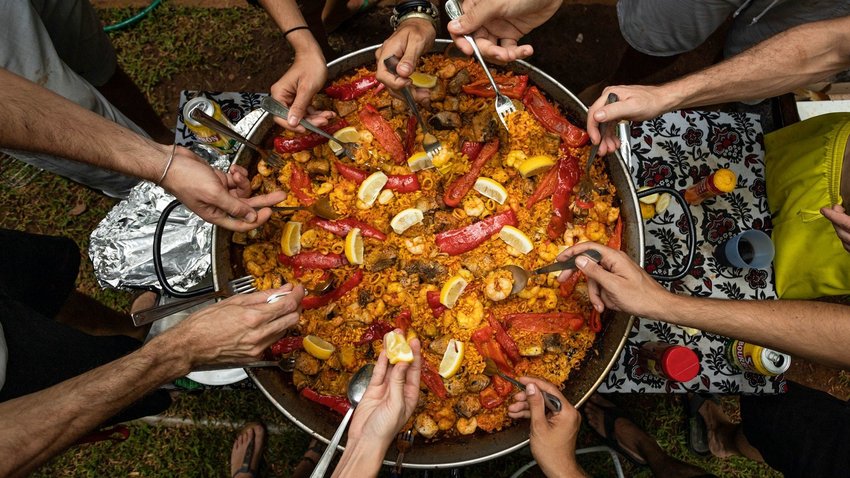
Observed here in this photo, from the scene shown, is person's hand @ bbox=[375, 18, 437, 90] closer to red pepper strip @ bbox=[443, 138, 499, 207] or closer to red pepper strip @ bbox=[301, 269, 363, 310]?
red pepper strip @ bbox=[443, 138, 499, 207]

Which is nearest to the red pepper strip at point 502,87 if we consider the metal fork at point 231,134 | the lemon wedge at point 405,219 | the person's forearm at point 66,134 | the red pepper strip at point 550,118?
the red pepper strip at point 550,118

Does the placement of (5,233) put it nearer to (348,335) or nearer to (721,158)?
(348,335)

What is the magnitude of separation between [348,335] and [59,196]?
10.7 ft

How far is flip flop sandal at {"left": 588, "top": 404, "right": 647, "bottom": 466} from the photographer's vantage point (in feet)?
12.1

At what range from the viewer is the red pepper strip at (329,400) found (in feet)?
8.01

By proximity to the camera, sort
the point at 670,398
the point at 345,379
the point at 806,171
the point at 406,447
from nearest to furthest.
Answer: the point at 406,447 → the point at 345,379 → the point at 806,171 → the point at 670,398

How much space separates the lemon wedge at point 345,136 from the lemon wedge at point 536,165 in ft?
3.06

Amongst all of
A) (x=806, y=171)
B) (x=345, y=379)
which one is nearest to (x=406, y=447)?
(x=345, y=379)

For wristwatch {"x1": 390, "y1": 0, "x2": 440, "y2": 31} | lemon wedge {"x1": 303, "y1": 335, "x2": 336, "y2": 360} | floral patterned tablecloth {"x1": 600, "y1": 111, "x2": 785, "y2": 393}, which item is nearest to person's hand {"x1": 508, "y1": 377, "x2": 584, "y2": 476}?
floral patterned tablecloth {"x1": 600, "y1": 111, "x2": 785, "y2": 393}

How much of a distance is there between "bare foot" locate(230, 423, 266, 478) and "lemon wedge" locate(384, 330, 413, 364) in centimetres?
213

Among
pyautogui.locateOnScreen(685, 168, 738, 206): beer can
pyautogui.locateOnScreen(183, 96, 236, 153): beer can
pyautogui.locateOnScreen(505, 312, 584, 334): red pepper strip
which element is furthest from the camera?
pyautogui.locateOnScreen(685, 168, 738, 206): beer can

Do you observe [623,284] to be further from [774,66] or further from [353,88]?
[353,88]

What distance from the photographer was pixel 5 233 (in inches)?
101

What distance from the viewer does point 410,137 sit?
273 cm
